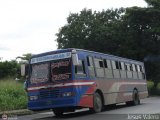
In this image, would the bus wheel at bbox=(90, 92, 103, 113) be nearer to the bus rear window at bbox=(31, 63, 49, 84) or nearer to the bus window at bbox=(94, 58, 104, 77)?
the bus window at bbox=(94, 58, 104, 77)

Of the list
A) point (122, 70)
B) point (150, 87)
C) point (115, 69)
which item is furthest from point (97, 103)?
point (150, 87)


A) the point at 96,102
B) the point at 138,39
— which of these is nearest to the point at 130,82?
the point at 96,102

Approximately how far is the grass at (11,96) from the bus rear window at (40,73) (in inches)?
199

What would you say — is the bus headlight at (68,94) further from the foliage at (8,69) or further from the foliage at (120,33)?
the foliage at (120,33)

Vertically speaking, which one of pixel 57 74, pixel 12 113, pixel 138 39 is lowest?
pixel 12 113

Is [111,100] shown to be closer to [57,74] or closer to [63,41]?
[57,74]

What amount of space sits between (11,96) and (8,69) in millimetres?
11288

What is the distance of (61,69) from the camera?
1833 centimetres

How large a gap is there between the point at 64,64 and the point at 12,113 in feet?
16.7

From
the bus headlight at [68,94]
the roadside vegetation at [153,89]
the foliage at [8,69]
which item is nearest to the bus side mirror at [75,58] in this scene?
the bus headlight at [68,94]

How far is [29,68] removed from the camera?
1942 centimetres

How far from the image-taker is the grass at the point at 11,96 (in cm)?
2430

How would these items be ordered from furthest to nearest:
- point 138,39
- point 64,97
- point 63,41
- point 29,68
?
point 63,41, point 138,39, point 29,68, point 64,97

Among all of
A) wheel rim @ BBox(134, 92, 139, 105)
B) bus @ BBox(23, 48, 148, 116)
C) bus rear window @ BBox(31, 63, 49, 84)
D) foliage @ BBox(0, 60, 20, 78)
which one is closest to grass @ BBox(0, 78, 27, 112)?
bus @ BBox(23, 48, 148, 116)
